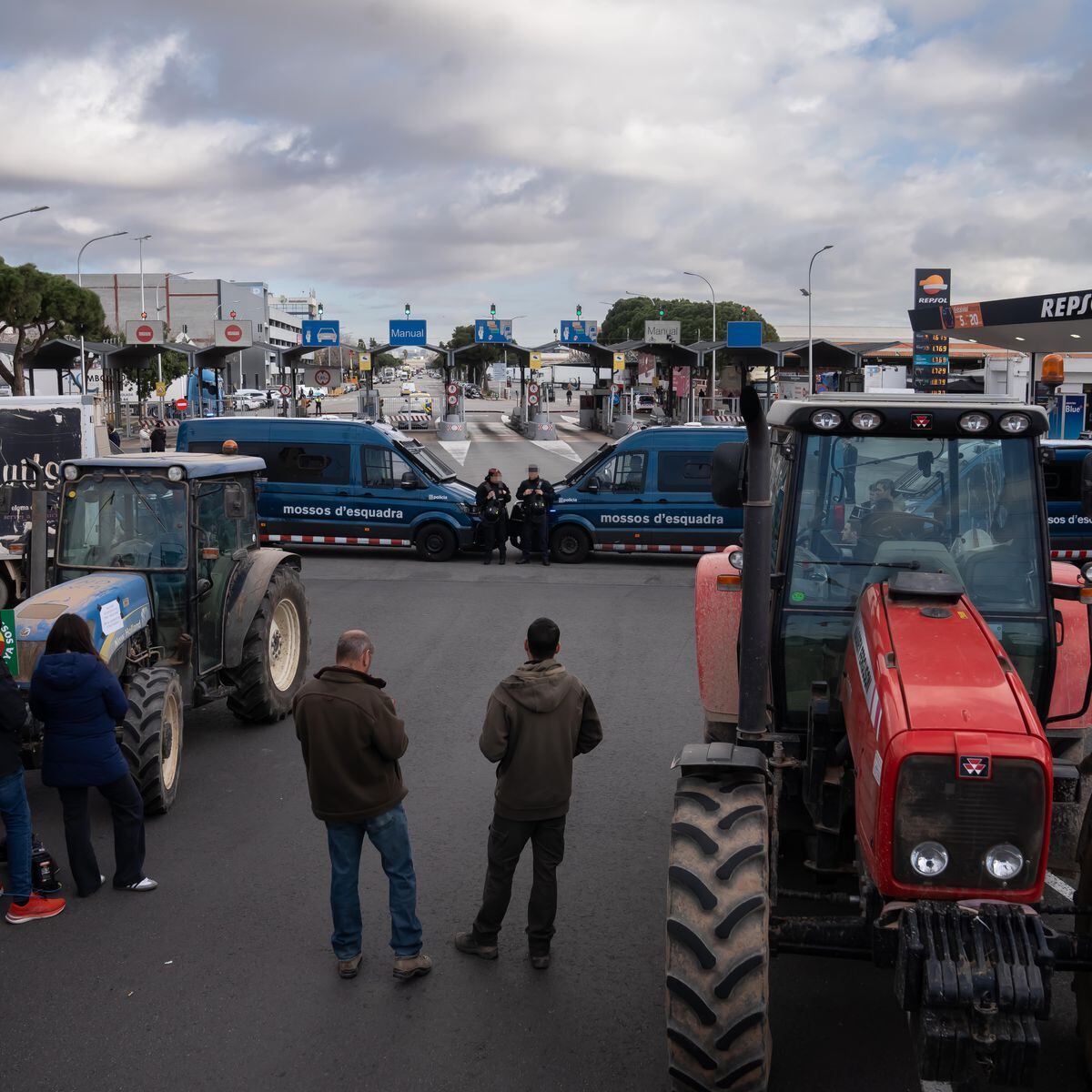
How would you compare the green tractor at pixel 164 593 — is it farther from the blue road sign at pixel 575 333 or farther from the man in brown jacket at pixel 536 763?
the blue road sign at pixel 575 333

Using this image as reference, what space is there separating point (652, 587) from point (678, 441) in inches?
120

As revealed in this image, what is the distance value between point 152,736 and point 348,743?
2675mm

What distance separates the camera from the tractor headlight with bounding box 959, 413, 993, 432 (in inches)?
202

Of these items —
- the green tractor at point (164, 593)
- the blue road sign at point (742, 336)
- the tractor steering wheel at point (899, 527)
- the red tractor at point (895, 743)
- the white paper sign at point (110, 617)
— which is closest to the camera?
the red tractor at point (895, 743)

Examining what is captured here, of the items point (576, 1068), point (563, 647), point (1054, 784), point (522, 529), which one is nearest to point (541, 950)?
point (576, 1068)

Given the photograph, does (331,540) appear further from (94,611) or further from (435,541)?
(94,611)

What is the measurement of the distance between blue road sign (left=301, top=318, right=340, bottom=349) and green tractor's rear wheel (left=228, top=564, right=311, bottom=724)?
48096mm

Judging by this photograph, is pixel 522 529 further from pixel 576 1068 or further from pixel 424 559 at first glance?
Result: pixel 576 1068

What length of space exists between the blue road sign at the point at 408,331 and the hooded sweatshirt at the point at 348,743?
51429 millimetres

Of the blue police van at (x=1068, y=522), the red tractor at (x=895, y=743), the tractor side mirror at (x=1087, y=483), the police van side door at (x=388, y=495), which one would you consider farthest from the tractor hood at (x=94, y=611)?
the blue police van at (x=1068, y=522)

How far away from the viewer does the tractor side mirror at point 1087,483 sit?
197 inches

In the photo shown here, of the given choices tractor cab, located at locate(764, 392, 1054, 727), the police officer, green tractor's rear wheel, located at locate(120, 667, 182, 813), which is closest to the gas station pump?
the police officer

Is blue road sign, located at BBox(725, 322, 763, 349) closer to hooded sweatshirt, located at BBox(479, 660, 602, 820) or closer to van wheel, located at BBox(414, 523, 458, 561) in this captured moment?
van wheel, located at BBox(414, 523, 458, 561)

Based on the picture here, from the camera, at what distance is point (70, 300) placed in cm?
4609
